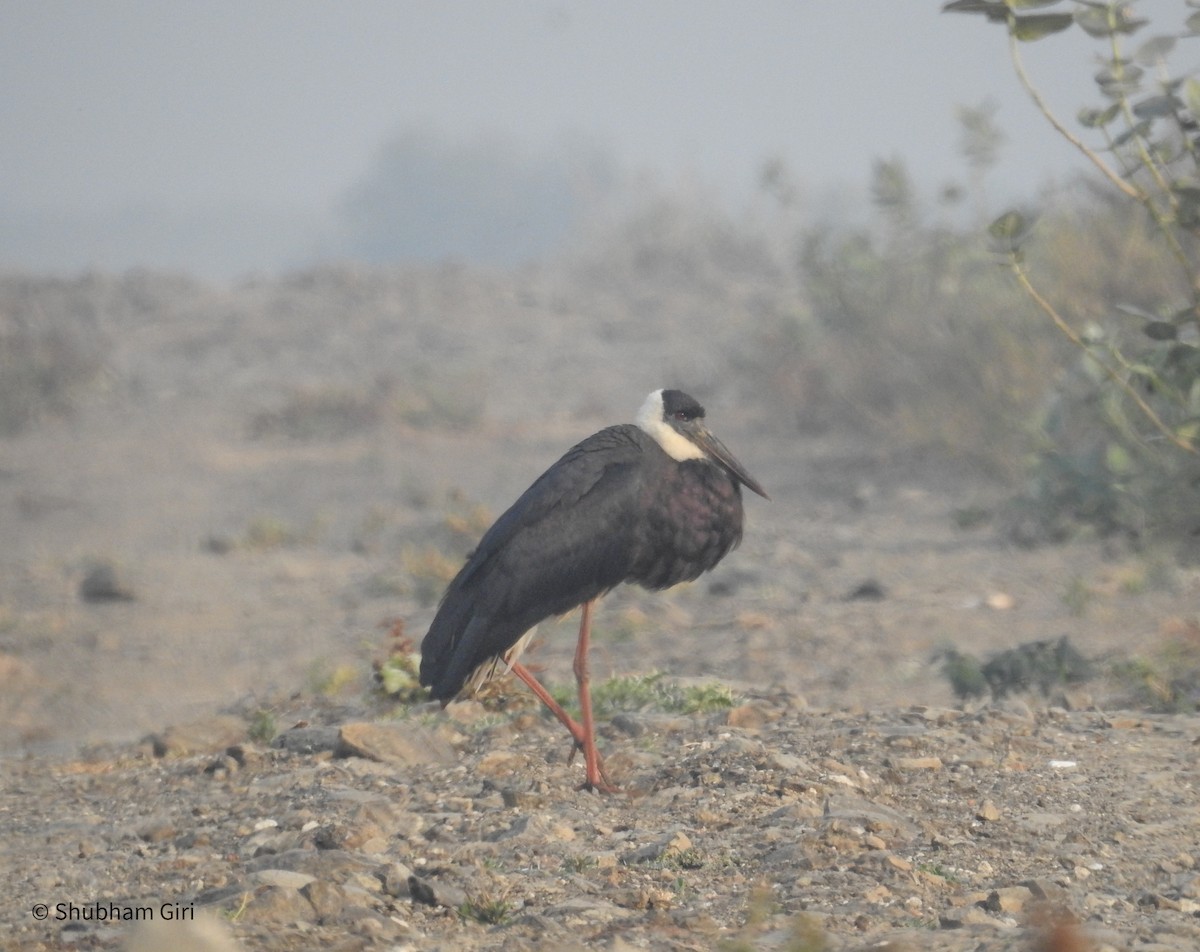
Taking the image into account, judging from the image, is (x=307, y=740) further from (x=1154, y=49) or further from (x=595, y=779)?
(x=1154, y=49)

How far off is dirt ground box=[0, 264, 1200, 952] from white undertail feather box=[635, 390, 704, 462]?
2.41 feet

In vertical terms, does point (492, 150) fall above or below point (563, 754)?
above

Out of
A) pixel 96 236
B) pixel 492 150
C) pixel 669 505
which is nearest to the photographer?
pixel 669 505

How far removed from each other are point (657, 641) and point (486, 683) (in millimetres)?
2639

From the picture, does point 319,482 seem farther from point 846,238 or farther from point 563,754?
point 563,754

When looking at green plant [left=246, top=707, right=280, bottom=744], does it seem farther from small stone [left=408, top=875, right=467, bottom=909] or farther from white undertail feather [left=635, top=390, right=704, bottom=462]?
small stone [left=408, top=875, right=467, bottom=909]

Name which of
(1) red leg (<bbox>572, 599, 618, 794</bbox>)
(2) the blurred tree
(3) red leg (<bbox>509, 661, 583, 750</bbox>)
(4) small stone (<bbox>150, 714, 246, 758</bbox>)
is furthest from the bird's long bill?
(2) the blurred tree

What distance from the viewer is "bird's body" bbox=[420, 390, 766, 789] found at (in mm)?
5395

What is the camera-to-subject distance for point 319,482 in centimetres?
1494

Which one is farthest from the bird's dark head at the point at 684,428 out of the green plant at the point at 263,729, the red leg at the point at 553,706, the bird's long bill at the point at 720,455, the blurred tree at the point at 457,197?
the blurred tree at the point at 457,197

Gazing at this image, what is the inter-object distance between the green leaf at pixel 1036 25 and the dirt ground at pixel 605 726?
2.22m

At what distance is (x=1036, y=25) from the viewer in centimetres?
524

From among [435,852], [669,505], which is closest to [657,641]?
[669,505]

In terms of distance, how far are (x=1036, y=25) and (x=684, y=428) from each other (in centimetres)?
175
